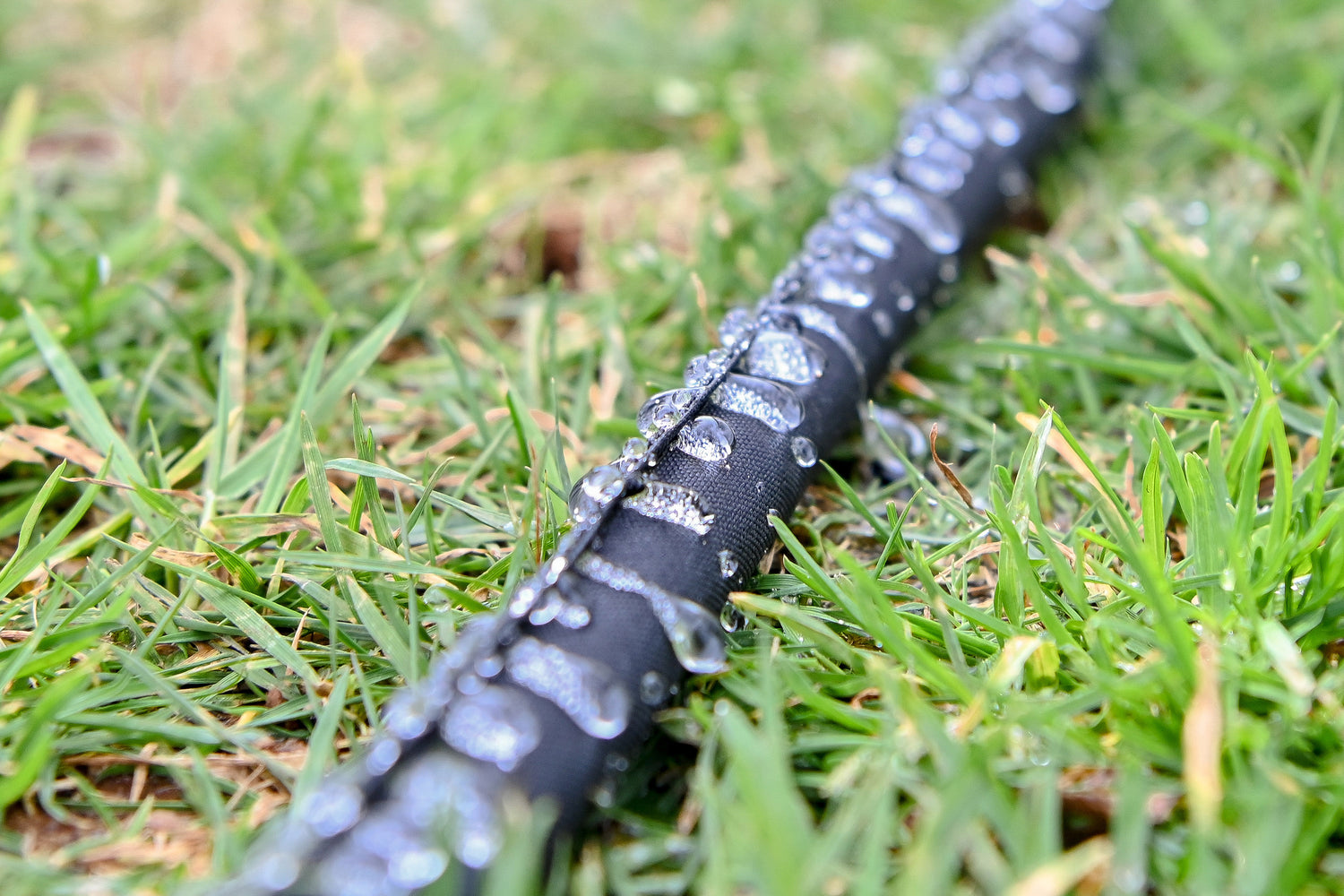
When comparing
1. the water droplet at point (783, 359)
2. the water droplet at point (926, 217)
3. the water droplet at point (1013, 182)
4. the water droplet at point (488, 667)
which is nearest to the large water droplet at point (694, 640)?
the water droplet at point (488, 667)

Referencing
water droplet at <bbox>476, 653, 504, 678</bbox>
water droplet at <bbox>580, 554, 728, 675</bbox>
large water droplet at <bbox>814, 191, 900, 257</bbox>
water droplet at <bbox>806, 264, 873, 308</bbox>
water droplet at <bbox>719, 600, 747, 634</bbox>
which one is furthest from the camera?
large water droplet at <bbox>814, 191, 900, 257</bbox>

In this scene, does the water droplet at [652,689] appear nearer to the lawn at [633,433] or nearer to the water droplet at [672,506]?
the lawn at [633,433]

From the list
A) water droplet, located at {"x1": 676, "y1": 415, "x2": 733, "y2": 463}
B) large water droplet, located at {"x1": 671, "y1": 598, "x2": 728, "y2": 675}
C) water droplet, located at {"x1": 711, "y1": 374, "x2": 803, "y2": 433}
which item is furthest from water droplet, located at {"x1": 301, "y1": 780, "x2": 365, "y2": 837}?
water droplet, located at {"x1": 711, "y1": 374, "x2": 803, "y2": 433}

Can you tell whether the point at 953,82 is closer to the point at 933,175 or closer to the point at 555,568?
the point at 933,175

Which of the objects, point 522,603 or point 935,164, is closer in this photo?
point 522,603

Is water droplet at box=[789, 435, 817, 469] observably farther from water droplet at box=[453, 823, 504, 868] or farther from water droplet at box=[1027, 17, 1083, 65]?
water droplet at box=[1027, 17, 1083, 65]

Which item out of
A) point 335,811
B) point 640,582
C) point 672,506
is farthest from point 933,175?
point 335,811
